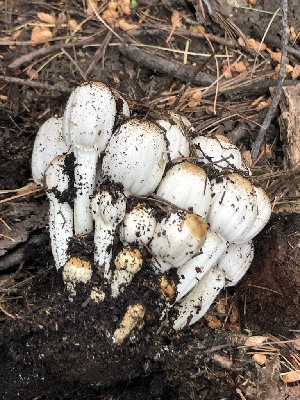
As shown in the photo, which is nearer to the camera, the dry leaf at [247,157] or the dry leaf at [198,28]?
the dry leaf at [247,157]

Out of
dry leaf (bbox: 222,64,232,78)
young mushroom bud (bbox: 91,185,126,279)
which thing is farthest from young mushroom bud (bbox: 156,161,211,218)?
dry leaf (bbox: 222,64,232,78)

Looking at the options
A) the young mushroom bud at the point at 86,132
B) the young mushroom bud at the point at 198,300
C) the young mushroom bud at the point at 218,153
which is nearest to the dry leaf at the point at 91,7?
the young mushroom bud at the point at 86,132

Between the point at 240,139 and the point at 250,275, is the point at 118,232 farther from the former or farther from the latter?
the point at 240,139

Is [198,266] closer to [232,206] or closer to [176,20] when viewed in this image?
[232,206]

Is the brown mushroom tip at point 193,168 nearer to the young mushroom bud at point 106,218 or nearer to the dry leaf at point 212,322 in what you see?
the young mushroom bud at point 106,218

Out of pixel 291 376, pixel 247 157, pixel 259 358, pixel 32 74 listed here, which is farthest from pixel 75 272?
pixel 32 74

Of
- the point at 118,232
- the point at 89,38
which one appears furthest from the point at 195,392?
the point at 89,38
